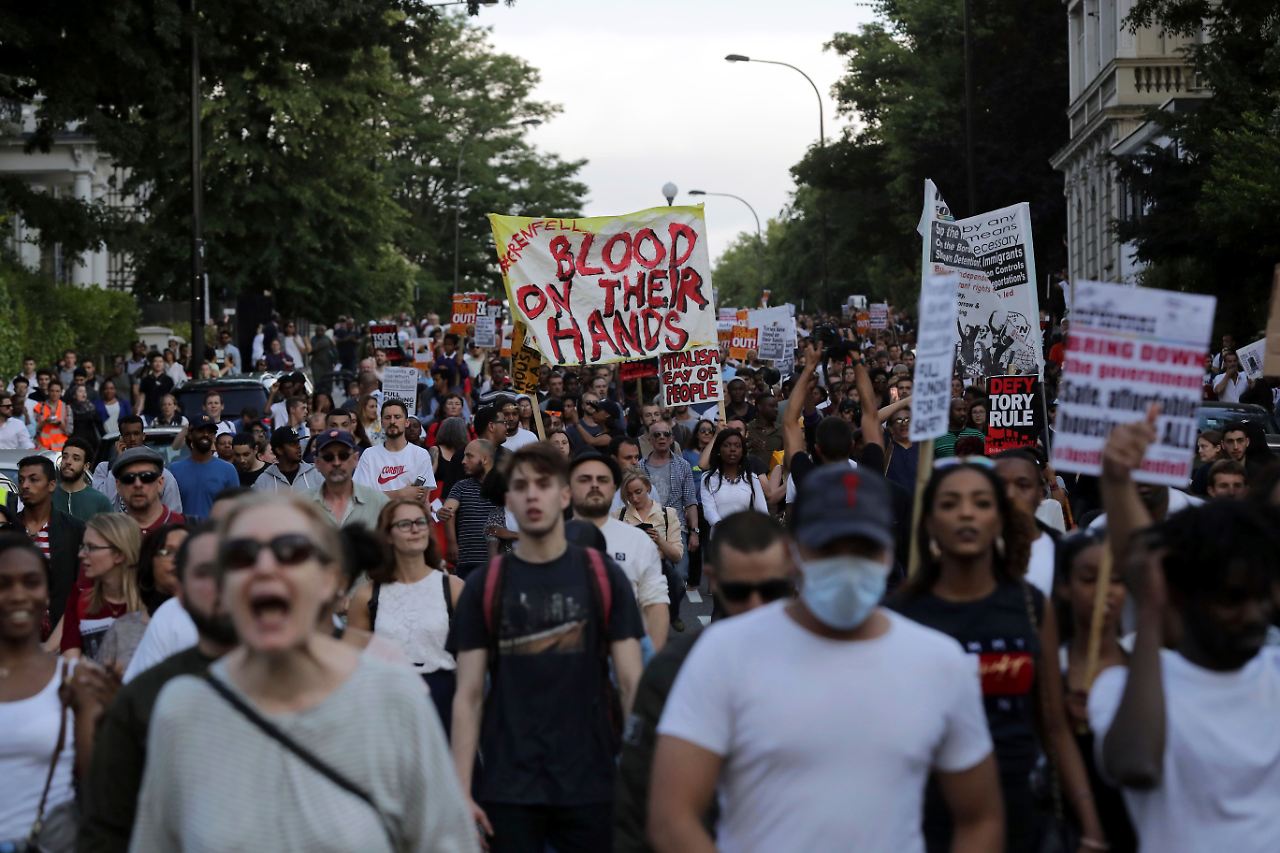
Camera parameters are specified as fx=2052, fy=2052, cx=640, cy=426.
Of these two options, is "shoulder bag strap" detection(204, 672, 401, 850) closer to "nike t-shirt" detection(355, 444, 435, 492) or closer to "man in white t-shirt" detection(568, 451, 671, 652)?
→ "man in white t-shirt" detection(568, 451, 671, 652)

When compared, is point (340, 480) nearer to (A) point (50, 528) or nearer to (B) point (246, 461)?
(A) point (50, 528)

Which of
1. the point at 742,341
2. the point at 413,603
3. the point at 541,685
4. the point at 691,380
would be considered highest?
the point at 742,341

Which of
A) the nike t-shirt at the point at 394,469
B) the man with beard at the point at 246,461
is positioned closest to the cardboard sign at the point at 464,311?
the man with beard at the point at 246,461

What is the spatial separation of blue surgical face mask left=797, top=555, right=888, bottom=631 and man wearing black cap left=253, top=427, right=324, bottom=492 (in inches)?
340

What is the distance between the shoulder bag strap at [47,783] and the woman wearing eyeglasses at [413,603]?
2.16 m

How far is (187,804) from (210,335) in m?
39.9

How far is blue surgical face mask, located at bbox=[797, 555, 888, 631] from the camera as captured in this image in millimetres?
3947

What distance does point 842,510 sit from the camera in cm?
405

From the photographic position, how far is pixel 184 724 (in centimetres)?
386

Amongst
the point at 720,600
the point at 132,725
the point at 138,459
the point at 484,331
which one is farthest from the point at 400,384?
the point at 132,725

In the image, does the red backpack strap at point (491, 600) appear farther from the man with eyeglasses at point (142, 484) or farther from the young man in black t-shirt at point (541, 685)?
the man with eyeglasses at point (142, 484)

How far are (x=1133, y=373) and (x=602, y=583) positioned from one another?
1886mm

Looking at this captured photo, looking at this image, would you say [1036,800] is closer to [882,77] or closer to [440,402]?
[440,402]

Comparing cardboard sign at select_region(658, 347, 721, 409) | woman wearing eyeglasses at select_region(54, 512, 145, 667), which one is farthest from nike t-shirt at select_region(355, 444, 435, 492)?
cardboard sign at select_region(658, 347, 721, 409)
